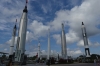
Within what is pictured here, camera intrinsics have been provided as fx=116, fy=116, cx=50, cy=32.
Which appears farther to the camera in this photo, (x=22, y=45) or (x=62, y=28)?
(x=62, y=28)

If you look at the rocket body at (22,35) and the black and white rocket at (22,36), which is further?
the rocket body at (22,35)

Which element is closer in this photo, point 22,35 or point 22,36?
point 22,36

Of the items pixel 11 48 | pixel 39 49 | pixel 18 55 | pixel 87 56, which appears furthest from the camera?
pixel 39 49

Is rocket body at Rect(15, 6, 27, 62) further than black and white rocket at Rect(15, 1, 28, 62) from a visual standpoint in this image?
Yes

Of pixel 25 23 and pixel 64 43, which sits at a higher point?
pixel 25 23

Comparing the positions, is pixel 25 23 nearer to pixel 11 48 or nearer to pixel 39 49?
pixel 11 48

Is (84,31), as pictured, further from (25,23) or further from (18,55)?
(18,55)

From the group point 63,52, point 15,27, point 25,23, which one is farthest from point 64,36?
point 15,27

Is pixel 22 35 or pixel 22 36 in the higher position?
pixel 22 35

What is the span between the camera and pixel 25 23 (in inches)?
2896

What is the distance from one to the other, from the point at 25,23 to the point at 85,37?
140 ft

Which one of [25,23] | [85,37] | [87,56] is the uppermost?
[25,23]

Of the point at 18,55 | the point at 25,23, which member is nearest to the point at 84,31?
the point at 25,23

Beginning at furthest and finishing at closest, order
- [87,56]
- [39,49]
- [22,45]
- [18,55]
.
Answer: [39,49] → [87,56] → [22,45] → [18,55]
